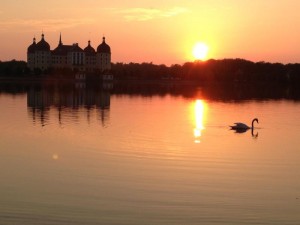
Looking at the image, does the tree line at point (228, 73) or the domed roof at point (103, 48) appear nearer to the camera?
the tree line at point (228, 73)

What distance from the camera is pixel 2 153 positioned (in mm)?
13328

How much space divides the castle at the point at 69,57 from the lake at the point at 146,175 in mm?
80481

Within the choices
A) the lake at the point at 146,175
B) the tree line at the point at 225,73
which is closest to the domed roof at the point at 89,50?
the tree line at the point at 225,73

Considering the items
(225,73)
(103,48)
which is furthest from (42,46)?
(225,73)

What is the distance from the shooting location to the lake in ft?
26.8

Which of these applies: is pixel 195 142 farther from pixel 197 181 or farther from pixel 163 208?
pixel 163 208

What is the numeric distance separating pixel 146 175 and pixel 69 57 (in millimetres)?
91636

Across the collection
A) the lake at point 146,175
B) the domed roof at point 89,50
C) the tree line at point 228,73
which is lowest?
the lake at point 146,175

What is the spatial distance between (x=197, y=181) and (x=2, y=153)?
5.72m

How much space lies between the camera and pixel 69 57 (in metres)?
100

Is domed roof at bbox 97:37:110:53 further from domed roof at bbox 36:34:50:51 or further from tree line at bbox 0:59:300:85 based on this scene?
domed roof at bbox 36:34:50:51

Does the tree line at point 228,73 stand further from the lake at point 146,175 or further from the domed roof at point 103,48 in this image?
the lake at point 146,175

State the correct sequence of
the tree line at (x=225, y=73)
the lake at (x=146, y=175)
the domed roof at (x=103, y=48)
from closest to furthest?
the lake at (x=146, y=175), the tree line at (x=225, y=73), the domed roof at (x=103, y=48)

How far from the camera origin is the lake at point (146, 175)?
8.16m
